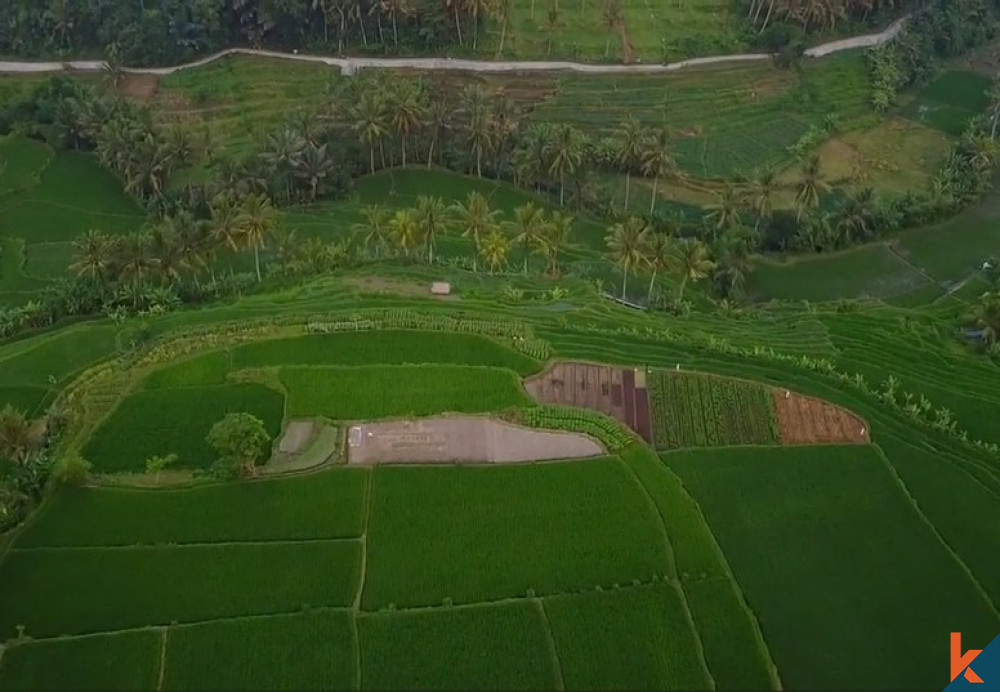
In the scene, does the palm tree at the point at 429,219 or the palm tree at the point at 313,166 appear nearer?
the palm tree at the point at 429,219

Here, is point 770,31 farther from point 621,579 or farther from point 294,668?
point 294,668

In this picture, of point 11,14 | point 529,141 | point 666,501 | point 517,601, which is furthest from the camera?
point 11,14

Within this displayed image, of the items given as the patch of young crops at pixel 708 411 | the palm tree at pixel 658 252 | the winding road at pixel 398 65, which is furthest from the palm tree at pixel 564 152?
the patch of young crops at pixel 708 411

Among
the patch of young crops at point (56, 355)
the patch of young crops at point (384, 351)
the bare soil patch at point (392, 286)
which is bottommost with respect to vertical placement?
the patch of young crops at point (56, 355)

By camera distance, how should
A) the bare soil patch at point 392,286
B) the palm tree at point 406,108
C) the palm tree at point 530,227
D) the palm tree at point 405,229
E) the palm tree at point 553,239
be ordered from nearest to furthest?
the bare soil patch at point 392,286, the palm tree at point 405,229, the palm tree at point 530,227, the palm tree at point 553,239, the palm tree at point 406,108

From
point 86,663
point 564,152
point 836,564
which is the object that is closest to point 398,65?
point 564,152

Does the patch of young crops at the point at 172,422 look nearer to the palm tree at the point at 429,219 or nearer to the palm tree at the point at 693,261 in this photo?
the palm tree at the point at 429,219

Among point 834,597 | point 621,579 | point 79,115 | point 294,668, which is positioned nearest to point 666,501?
point 621,579
